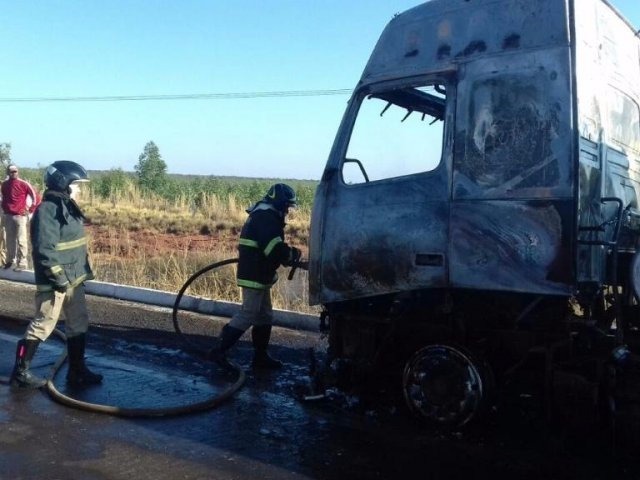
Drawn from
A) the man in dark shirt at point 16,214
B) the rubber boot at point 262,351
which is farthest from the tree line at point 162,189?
the rubber boot at point 262,351

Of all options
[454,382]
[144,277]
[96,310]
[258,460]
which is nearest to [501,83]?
[454,382]

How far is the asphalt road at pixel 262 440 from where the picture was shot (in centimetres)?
398

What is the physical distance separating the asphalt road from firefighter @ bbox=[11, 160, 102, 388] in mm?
218

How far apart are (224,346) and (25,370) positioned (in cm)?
162

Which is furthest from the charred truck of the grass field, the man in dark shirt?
the man in dark shirt

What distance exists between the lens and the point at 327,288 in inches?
196

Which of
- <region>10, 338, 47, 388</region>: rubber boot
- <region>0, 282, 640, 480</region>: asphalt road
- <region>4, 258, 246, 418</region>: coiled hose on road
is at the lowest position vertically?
<region>0, 282, 640, 480</region>: asphalt road

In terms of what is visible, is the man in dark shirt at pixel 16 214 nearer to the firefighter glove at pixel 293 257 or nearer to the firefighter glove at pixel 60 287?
the firefighter glove at pixel 60 287

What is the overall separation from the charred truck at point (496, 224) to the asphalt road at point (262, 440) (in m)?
0.29

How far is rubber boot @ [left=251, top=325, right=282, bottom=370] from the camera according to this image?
6277 millimetres

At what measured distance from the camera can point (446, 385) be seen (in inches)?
179

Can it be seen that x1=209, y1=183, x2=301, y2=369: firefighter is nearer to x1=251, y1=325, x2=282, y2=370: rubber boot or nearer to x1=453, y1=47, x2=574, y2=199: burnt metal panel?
x1=251, y1=325, x2=282, y2=370: rubber boot

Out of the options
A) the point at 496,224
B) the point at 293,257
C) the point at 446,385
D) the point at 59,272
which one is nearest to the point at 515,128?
the point at 496,224

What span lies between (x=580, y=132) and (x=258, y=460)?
2.76m
